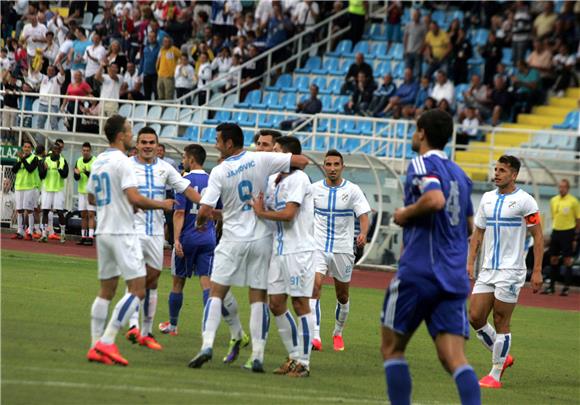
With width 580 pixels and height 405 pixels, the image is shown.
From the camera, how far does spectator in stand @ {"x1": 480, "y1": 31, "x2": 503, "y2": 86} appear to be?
30094 millimetres

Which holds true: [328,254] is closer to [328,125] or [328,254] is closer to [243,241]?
[243,241]

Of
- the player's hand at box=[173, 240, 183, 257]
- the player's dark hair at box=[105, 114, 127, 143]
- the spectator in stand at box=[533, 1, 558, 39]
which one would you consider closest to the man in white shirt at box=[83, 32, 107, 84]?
the spectator in stand at box=[533, 1, 558, 39]

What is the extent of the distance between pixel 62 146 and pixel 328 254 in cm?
1575

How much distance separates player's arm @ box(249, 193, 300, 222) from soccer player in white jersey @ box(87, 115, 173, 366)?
794mm

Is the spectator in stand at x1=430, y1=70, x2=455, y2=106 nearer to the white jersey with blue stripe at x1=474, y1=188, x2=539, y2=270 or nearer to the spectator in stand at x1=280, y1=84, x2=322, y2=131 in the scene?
the spectator in stand at x1=280, y1=84, x2=322, y2=131

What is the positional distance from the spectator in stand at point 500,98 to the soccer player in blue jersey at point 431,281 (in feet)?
67.1

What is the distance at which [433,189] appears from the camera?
27.4ft

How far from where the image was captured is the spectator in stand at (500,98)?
28.9 m

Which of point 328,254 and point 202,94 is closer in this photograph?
point 328,254

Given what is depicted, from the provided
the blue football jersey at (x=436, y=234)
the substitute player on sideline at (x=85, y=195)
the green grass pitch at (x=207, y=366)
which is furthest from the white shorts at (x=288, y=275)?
the substitute player on sideline at (x=85, y=195)

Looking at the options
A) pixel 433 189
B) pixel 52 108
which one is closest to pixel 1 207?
pixel 52 108

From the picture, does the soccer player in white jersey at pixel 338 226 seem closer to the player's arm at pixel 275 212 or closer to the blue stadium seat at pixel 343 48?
the player's arm at pixel 275 212

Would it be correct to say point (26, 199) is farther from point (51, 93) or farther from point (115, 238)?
point (115, 238)

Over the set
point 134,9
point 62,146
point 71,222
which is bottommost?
point 71,222
